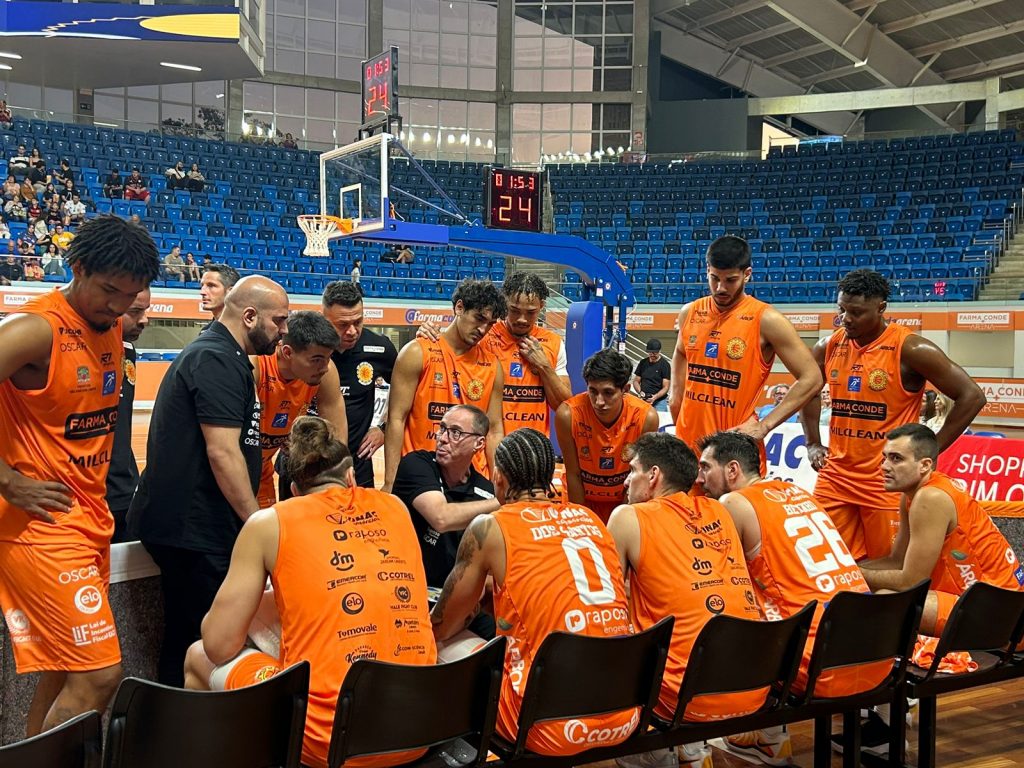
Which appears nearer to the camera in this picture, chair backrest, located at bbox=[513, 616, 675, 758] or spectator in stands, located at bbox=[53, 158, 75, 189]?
chair backrest, located at bbox=[513, 616, 675, 758]

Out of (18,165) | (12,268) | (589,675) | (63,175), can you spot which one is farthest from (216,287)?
(63,175)

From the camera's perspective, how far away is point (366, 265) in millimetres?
21656

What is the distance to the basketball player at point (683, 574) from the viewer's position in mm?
2914

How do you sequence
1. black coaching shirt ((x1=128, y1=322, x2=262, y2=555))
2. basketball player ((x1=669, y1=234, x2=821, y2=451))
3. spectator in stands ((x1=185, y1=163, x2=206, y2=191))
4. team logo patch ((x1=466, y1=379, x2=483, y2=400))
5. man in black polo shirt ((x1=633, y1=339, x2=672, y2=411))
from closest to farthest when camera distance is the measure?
black coaching shirt ((x1=128, y1=322, x2=262, y2=555)), basketball player ((x1=669, y1=234, x2=821, y2=451)), team logo patch ((x1=466, y1=379, x2=483, y2=400)), man in black polo shirt ((x1=633, y1=339, x2=672, y2=411)), spectator in stands ((x1=185, y1=163, x2=206, y2=191))

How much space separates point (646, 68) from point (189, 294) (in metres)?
18.0

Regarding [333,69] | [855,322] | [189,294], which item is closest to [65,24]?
[189,294]

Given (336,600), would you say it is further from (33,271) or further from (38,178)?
(38,178)

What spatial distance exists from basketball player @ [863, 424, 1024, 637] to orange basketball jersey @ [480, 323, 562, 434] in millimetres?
1845

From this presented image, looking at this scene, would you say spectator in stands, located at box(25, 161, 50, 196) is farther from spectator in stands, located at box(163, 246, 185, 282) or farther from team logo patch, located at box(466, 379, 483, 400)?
team logo patch, located at box(466, 379, 483, 400)

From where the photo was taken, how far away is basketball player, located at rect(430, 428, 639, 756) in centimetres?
268

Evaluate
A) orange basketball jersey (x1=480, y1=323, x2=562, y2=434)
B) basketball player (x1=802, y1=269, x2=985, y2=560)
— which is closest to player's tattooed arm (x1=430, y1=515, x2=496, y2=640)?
orange basketball jersey (x1=480, y1=323, x2=562, y2=434)

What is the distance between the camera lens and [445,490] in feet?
12.6

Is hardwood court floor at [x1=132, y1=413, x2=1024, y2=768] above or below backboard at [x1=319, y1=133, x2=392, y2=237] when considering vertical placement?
below

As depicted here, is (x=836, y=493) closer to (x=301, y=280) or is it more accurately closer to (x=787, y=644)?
(x=787, y=644)
